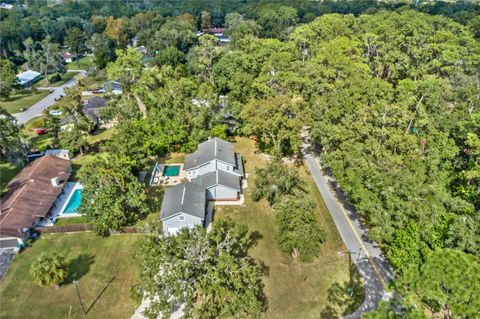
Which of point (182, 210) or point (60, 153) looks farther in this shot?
point (60, 153)

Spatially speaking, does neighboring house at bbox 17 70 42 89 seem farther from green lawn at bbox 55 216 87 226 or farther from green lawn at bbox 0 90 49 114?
green lawn at bbox 55 216 87 226

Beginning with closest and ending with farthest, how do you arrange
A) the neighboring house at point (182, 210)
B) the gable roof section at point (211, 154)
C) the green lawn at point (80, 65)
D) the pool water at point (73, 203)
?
the neighboring house at point (182, 210) → the pool water at point (73, 203) → the gable roof section at point (211, 154) → the green lawn at point (80, 65)

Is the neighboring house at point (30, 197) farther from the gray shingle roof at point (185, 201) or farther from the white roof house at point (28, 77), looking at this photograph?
the white roof house at point (28, 77)

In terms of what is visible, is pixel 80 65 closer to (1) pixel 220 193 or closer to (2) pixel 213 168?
(2) pixel 213 168

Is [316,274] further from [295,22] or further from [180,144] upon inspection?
[295,22]

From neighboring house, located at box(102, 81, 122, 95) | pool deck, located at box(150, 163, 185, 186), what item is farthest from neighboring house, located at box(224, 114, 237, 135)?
neighboring house, located at box(102, 81, 122, 95)

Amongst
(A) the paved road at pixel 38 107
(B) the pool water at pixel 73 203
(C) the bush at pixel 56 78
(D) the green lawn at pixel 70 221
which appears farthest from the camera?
(C) the bush at pixel 56 78

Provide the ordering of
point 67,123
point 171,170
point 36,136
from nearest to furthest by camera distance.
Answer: point 171,170
point 67,123
point 36,136

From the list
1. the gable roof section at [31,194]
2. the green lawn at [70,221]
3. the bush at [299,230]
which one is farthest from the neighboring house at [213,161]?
the gable roof section at [31,194]

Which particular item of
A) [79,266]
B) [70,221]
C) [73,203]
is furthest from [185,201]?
[73,203]
